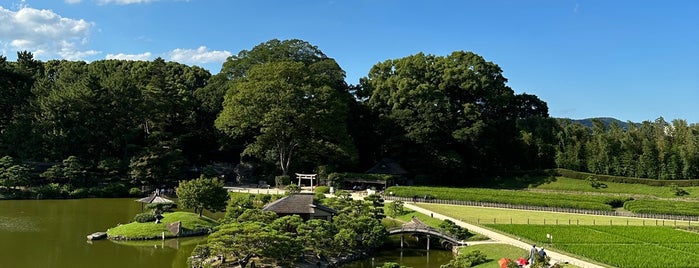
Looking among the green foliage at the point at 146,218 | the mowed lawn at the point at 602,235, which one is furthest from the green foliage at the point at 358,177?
the green foliage at the point at 146,218

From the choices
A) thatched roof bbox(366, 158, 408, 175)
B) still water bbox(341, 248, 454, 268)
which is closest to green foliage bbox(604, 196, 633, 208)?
thatched roof bbox(366, 158, 408, 175)

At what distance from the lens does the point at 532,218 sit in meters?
35.9

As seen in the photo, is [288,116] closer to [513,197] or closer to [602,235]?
[513,197]

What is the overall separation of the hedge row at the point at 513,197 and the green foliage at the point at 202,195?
1614 cm

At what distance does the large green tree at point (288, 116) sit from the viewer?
167 ft

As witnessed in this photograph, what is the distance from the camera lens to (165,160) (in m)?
49.4

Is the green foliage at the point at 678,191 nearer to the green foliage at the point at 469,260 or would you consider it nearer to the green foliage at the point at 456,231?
the green foliage at the point at 456,231

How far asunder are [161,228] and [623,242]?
24.8m

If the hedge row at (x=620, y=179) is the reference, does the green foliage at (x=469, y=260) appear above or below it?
below

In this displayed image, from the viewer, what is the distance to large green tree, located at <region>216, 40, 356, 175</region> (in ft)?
167

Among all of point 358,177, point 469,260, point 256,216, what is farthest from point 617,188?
point 256,216

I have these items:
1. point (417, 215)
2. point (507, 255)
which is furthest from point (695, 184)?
point (507, 255)

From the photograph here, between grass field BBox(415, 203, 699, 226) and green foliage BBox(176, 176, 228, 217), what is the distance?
1514 cm

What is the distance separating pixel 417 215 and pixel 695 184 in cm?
3039
